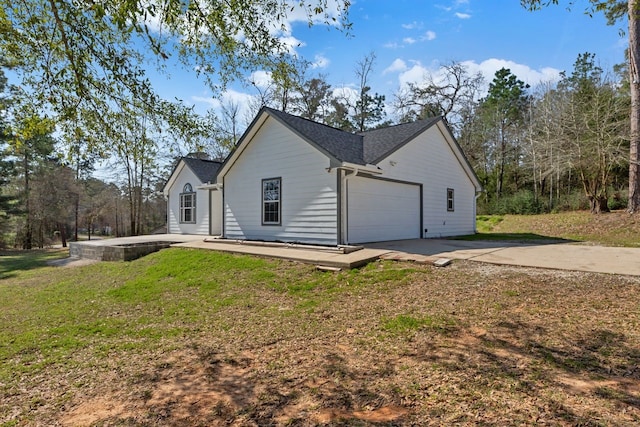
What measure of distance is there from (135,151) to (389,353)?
500 cm

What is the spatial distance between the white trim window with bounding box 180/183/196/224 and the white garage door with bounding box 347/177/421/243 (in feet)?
37.5

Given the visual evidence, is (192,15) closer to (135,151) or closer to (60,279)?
(135,151)

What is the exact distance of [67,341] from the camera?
190 inches

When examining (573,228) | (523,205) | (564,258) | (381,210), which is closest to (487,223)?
(523,205)

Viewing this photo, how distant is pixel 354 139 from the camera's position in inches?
523

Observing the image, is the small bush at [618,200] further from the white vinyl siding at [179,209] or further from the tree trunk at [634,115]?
the white vinyl siding at [179,209]

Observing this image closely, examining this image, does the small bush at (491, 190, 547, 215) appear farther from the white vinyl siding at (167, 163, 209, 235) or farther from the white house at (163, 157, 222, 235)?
the white vinyl siding at (167, 163, 209, 235)

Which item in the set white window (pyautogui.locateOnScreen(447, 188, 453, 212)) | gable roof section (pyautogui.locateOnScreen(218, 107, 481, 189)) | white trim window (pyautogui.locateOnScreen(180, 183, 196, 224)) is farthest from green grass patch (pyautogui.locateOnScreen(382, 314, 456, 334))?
white trim window (pyautogui.locateOnScreen(180, 183, 196, 224))

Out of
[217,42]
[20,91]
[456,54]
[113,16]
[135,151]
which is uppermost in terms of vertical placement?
[456,54]

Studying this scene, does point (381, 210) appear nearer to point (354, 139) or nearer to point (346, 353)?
point (354, 139)

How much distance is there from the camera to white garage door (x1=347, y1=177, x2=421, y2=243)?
10328 millimetres

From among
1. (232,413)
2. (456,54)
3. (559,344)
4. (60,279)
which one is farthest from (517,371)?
(456,54)

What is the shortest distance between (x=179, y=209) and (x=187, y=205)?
0.80 meters

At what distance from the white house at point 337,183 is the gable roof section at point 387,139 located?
40 mm
